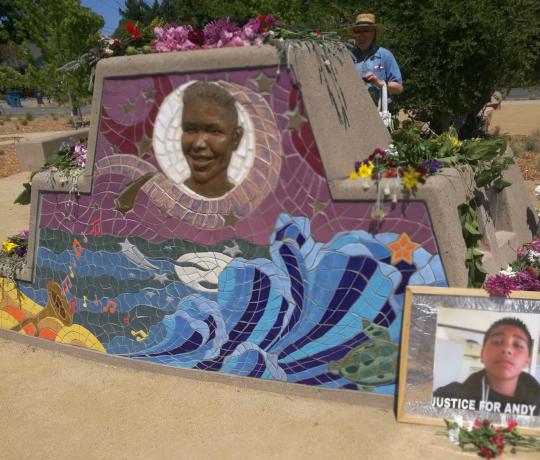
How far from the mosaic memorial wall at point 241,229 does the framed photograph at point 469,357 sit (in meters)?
0.15

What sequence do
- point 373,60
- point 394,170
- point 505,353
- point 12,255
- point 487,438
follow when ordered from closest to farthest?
point 487,438 < point 505,353 < point 394,170 < point 373,60 < point 12,255

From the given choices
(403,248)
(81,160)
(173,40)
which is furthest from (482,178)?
(81,160)

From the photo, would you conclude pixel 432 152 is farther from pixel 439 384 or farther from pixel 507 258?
pixel 439 384

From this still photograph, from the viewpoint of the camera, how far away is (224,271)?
12.1ft

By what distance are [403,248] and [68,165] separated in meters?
2.87

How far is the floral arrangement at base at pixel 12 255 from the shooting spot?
4.52m

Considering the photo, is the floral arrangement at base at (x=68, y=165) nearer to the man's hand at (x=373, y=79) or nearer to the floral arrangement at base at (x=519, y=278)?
the man's hand at (x=373, y=79)

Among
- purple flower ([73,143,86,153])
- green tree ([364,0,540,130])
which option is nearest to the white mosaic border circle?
purple flower ([73,143,86,153])

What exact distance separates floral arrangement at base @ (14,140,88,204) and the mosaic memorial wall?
14 cm

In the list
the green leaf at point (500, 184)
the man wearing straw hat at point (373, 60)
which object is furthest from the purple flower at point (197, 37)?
the green leaf at point (500, 184)

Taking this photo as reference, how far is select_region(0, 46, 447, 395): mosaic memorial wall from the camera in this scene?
3297 millimetres

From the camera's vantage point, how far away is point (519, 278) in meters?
3.33

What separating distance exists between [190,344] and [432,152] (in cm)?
242

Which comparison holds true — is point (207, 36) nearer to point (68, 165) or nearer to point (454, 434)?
point (68, 165)
